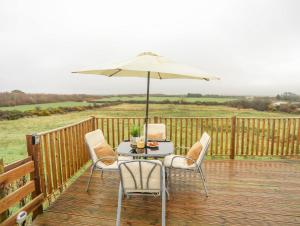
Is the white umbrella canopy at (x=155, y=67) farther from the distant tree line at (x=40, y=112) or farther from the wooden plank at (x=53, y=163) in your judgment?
the distant tree line at (x=40, y=112)

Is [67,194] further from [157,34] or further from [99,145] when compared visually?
[157,34]

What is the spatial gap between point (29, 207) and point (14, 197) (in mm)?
280

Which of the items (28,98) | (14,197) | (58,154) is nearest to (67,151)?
(58,154)

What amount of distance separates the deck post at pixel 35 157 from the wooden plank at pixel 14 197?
4.0 inches

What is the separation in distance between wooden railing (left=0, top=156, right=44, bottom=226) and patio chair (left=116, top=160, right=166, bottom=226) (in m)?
1.18

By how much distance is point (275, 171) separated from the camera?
4.51 metres

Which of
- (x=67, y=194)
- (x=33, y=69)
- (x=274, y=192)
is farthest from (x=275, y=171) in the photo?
(x=33, y=69)

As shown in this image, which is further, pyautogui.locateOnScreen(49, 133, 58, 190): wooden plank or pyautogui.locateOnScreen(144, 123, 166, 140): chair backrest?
pyautogui.locateOnScreen(144, 123, 166, 140): chair backrest

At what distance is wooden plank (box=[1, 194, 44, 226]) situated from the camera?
7.52 feet

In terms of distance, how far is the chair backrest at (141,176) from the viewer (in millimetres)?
2321

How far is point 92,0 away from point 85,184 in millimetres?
6426

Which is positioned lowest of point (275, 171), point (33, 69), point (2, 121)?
point (2, 121)

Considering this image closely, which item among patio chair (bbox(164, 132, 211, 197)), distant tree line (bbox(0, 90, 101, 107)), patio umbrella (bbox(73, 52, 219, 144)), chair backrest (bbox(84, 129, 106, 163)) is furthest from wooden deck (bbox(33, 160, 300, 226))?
distant tree line (bbox(0, 90, 101, 107))

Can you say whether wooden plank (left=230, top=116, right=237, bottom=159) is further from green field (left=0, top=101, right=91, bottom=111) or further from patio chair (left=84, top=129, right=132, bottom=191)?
green field (left=0, top=101, right=91, bottom=111)
